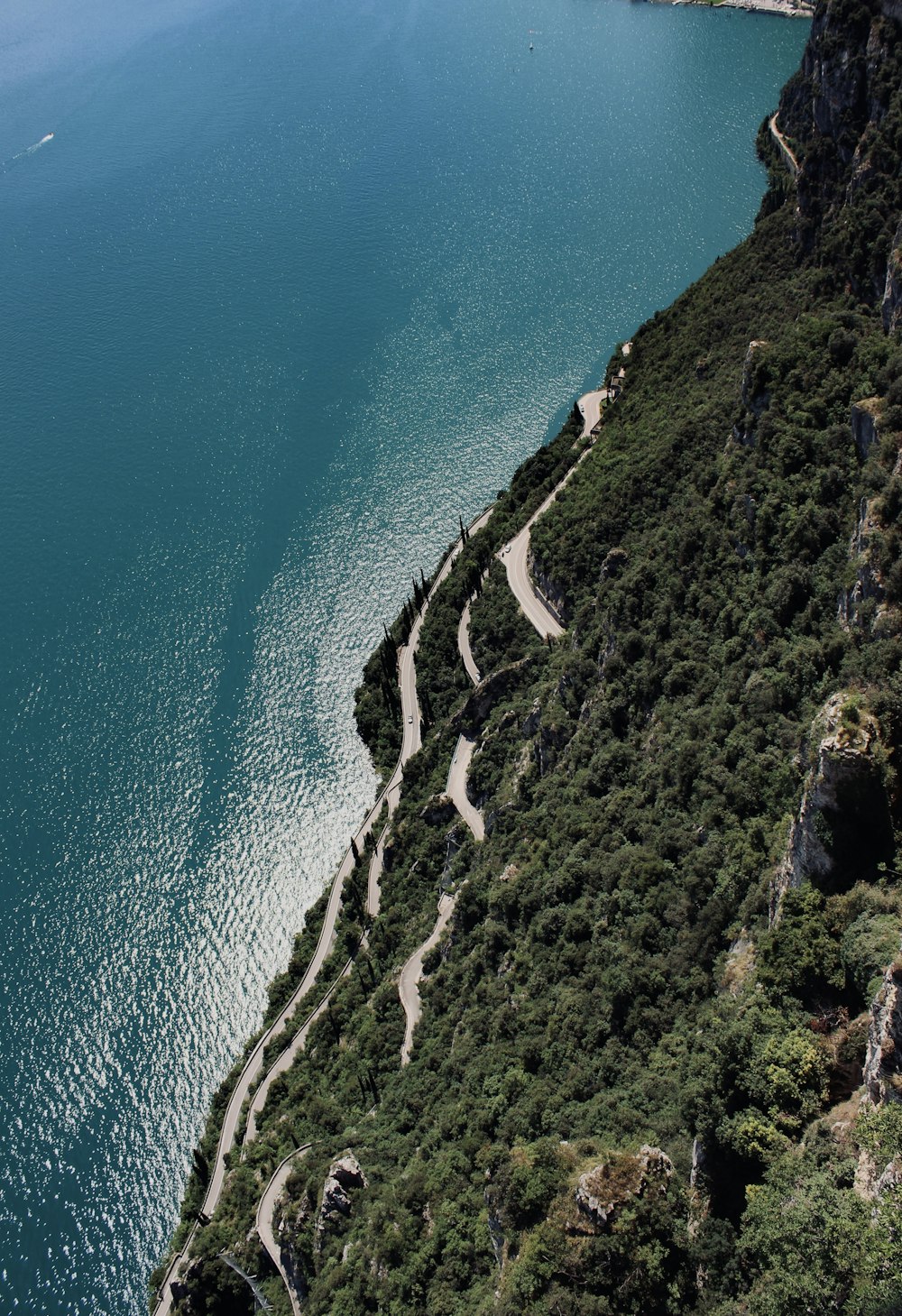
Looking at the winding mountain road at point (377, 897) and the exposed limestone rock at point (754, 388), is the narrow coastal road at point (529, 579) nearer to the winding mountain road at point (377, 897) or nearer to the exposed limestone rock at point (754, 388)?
the winding mountain road at point (377, 897)

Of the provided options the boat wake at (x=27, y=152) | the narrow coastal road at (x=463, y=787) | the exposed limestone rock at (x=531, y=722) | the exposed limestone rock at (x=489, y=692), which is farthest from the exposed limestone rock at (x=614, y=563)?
the boat wake at (x=27, y=152)

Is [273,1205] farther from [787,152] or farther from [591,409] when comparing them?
[787,152]

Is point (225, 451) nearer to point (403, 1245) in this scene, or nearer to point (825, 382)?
point (825, 382)

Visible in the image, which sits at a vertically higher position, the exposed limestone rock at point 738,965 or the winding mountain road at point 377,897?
the exposed limestone rock at point 738,965

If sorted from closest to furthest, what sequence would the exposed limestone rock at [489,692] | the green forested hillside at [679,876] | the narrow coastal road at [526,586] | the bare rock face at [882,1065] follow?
1. the bare rock face at [882,1065]
2. the green forested hillside at [679,876]
3. the exposed limestone rock at [489,692]
4. the narrow coastal road at [526,586]

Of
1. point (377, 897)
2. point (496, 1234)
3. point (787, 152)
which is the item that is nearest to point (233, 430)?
point (377, 897)

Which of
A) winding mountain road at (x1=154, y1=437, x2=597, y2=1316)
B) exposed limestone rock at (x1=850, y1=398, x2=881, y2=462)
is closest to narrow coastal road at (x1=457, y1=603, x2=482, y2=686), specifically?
winding mountain road at (x1=154, y1=437, x2=597, y2=1316)

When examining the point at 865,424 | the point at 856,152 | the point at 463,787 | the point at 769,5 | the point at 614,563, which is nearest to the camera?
the point at 865,424
